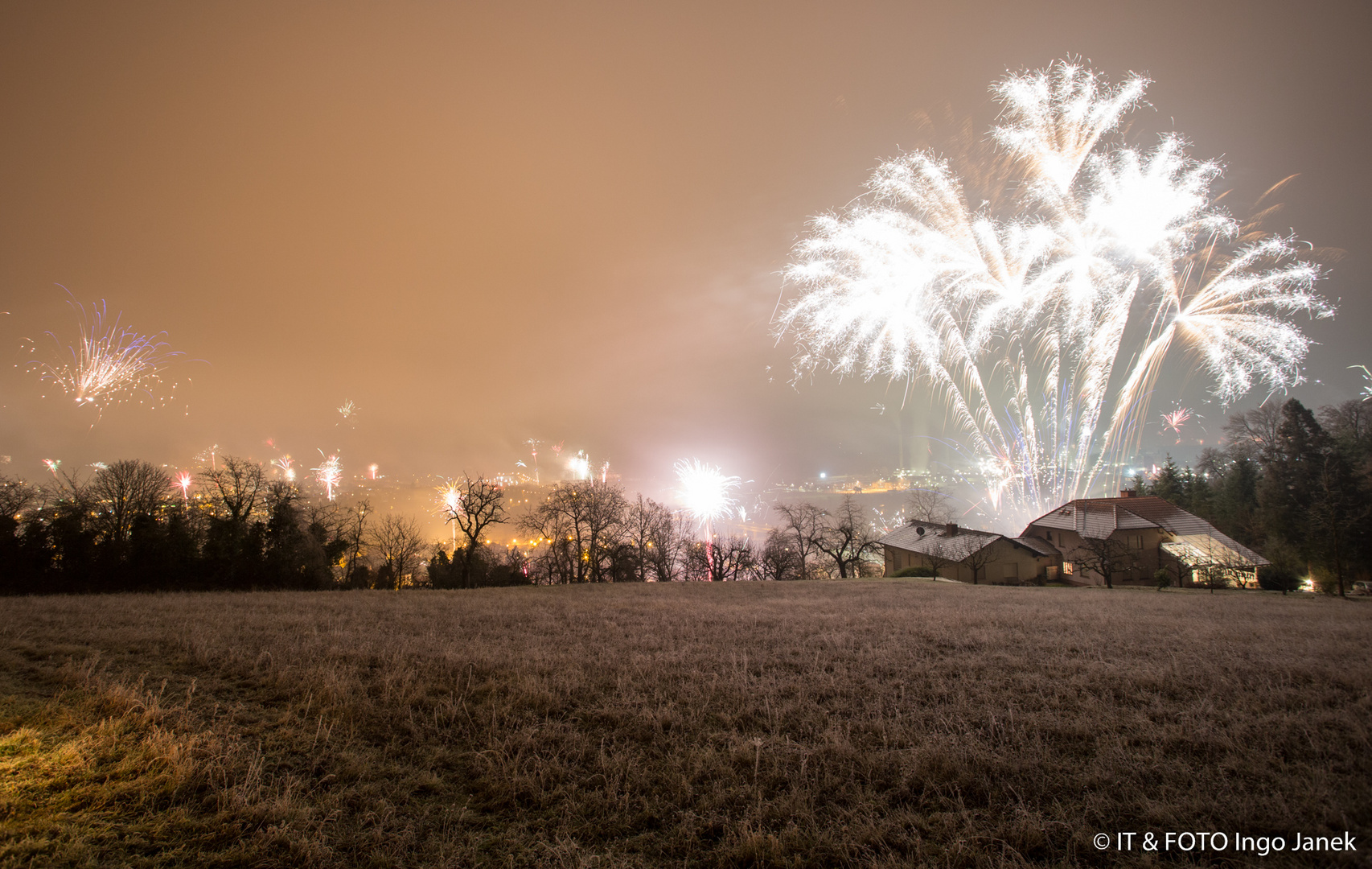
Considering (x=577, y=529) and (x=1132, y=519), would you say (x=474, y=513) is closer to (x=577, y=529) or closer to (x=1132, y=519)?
(x=577, y=529)

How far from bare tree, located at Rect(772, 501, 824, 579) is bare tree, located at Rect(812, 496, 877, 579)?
52cm

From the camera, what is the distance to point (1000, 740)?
609 centimetres

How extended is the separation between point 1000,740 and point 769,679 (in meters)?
3.61

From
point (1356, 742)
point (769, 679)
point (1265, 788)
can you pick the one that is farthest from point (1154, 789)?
point (769, 679)

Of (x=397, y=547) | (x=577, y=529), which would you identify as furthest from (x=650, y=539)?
(x=397, y=547)

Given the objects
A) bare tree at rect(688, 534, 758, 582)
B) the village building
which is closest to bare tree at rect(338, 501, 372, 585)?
bare tree at rect(688, 534, 758, 582)

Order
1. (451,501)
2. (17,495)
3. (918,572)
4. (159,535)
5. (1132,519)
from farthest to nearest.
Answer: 1. (918,572)
2. (1132,519)
3. (451,501)
4. (17,495)
5. (159,535)

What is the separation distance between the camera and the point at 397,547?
51969mm

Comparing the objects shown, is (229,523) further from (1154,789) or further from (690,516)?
(690,516)

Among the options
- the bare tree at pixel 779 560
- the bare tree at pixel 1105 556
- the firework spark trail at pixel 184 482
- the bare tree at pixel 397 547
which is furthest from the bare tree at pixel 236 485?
the bare tree at pixel 1105 556

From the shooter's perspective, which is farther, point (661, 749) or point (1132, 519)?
point (1132, 519)

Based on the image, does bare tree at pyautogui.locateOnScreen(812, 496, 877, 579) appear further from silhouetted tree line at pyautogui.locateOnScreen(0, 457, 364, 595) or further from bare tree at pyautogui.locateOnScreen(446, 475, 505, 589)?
silhouetted tree line at pyautogui.locateOnScreen(0, 457, 364, 595)

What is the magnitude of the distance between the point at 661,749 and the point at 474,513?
4124 centimetres

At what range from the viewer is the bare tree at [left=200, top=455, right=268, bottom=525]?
34500 mm
